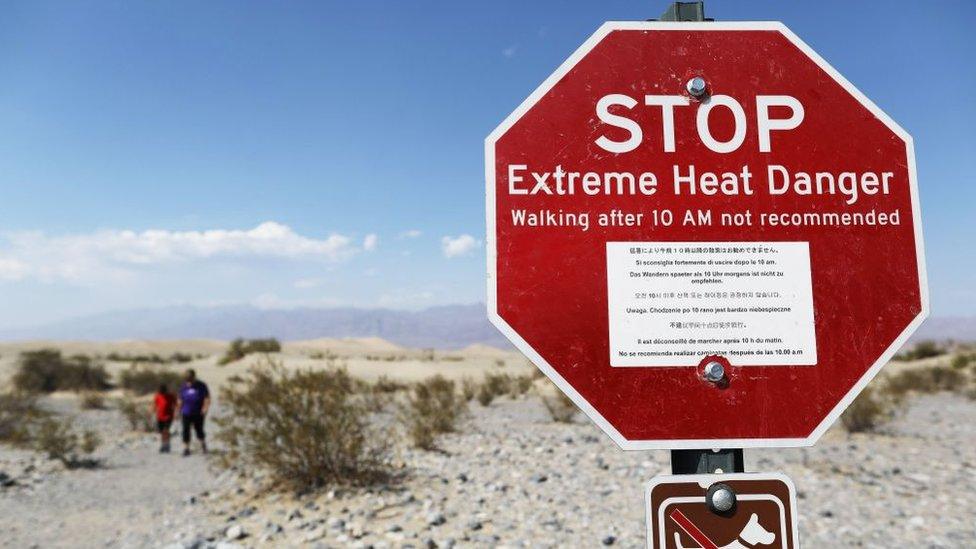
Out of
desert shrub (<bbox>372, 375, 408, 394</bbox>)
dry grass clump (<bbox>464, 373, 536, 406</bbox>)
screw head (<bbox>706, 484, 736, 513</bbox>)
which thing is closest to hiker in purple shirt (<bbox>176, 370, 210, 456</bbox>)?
dry grass clump (<bbox>464, 373, 536, 406</bbox>)

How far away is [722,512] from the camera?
3.99 feet

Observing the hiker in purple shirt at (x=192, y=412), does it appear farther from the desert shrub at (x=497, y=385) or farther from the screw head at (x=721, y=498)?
the screw head at (x=721, y=498)

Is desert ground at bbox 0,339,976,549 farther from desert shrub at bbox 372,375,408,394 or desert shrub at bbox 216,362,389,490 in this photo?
desert shrub at bbox 372,375,408,394

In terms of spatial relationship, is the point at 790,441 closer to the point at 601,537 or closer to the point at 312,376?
the point at 601,537

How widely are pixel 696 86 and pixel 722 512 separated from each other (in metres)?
0.92

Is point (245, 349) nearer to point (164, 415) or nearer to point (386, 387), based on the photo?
point (386, 387)

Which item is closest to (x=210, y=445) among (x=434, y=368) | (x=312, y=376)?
(x=312, y=376)

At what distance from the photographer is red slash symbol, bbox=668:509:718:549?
1.20 metres

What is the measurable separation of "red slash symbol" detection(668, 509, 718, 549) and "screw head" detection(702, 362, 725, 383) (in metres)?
0.27

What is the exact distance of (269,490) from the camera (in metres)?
7.25

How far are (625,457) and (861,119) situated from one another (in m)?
7.17

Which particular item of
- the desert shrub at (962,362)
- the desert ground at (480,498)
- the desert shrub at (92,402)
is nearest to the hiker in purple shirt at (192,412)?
the desert ground at (480,498)

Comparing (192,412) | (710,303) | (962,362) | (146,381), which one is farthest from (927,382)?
(146,381)

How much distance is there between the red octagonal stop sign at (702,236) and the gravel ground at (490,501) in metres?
4.21
